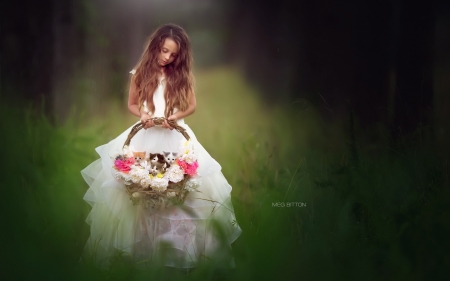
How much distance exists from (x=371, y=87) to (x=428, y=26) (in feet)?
1.93

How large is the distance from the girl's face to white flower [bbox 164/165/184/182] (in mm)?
736

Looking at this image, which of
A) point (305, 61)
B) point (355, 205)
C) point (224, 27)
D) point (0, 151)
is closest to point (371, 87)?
point (305, 61)

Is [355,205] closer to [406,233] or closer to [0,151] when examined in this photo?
[406,233]

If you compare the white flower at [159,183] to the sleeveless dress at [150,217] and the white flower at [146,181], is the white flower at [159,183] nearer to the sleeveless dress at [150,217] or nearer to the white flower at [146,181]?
the white flower at [146,181]

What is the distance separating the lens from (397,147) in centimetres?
344

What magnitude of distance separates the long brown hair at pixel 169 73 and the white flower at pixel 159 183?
20.9 inches

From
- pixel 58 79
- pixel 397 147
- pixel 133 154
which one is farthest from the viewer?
pixel 58 79

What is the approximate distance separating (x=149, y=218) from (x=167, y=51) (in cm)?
98

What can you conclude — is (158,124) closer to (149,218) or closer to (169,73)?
(169,73)

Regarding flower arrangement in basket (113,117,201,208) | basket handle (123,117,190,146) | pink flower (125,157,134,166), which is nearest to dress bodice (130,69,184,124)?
basket handle (123,117,190,146)

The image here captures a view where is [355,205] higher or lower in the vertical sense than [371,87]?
lower

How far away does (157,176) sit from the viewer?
294 centimetres

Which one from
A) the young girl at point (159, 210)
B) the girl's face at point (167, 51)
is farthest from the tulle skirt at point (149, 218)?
the girl's face at point (167, 51)

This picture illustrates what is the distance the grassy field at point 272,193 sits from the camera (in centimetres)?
208
